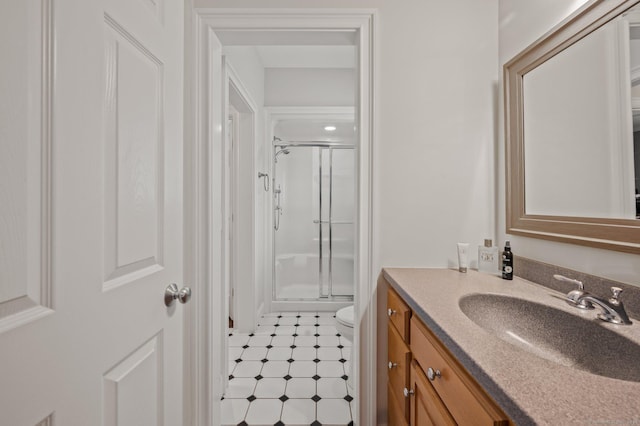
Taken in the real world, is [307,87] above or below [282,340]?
above

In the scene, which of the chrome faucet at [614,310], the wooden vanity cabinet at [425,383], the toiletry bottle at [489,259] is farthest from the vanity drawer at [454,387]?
the toiletry bottle at [489,259]

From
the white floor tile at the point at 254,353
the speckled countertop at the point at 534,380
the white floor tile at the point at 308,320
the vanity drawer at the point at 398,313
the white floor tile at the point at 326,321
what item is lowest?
the white floor tile at the point at 254,353

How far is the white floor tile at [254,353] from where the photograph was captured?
85.7 inches

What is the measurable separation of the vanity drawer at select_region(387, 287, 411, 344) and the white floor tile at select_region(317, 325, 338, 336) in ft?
4.77

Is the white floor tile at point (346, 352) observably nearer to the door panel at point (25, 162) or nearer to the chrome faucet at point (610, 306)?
the chrome faucet at point (610, 306)

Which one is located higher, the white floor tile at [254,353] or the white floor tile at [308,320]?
the white floor tile at [308,320]

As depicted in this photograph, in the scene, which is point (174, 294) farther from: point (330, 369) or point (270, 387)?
point (330, 369)

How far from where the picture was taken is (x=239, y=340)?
247 centimetres

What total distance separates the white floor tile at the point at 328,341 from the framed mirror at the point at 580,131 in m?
1.66

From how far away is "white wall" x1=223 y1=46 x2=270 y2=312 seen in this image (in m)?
2.33

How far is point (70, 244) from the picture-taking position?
0.55 meters

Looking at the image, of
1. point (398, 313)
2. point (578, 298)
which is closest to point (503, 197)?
point (578, 298)

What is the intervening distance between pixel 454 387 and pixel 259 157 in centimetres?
241

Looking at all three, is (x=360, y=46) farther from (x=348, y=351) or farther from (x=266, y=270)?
(x=266, y=270)
